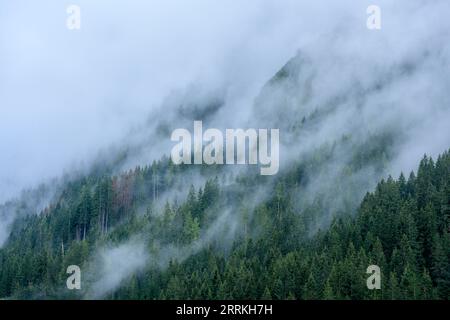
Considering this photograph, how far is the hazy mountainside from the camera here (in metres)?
93.7

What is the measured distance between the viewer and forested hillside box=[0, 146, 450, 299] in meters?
91.7

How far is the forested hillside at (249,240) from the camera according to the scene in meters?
91.7

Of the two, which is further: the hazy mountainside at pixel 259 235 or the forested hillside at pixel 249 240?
the hazy mountainside at pixel 259 235

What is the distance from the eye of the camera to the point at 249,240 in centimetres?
12788

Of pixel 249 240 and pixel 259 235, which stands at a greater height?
pixel 259 235

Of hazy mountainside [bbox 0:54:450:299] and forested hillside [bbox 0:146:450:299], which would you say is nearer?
forested hillside [bbox 0:146:450:299]

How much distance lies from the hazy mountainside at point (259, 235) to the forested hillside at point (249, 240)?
12.4 inches

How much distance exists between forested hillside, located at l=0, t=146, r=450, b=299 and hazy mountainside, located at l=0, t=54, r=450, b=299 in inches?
12.4

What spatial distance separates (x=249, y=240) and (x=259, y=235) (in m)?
12.0

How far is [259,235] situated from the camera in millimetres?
139500

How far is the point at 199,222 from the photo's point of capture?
6009 inches

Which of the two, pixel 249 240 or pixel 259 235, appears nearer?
pixel 249 240
